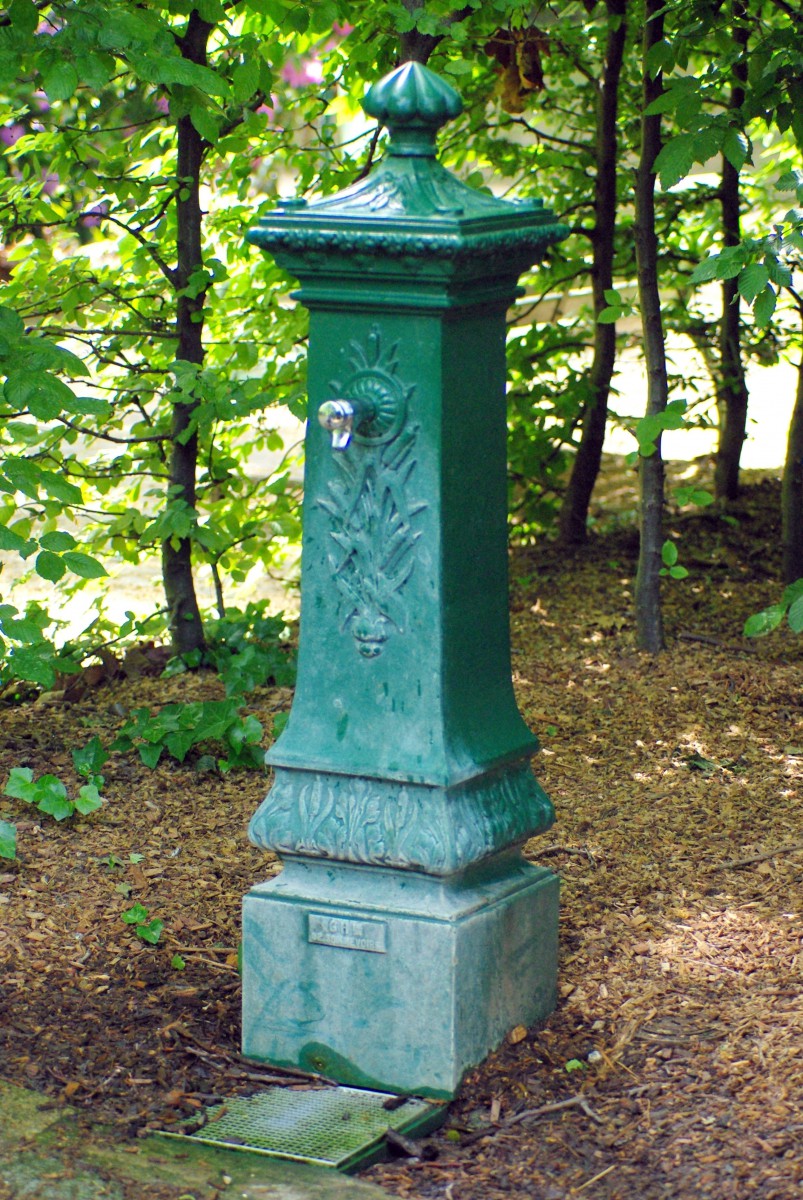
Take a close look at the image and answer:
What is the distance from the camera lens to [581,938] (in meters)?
3.41

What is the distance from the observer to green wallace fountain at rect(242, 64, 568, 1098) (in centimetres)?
268

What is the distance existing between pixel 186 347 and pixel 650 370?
159cm

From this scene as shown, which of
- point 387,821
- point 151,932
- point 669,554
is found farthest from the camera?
point 669,554

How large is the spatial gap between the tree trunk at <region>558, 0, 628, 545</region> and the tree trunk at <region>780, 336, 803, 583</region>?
0.83 m

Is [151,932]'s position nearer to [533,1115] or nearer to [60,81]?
[533,1115]

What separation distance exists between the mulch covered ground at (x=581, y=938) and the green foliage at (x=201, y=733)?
6cm

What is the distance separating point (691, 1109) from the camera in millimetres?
2736

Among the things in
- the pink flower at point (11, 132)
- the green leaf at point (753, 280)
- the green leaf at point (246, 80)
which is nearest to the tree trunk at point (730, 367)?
the green leaf at point (246, 80)

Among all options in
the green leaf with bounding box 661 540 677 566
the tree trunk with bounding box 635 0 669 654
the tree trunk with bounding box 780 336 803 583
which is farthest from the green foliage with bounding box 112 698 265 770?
the tree trunk with bounding box 780 336 803 583

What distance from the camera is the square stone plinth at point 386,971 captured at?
9.22ft

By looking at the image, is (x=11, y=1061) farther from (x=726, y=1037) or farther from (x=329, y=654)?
(x=726, y=1037)

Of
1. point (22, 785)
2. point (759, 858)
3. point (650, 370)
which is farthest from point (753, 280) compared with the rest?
point (22, 785)

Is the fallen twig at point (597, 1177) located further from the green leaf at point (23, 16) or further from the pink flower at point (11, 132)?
the pink flower at point (11, 132)

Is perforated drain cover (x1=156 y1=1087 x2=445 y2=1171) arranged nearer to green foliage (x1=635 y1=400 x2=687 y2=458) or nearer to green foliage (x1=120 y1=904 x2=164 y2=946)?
green foliage (x1=120 y1=904 x2=164 y2=946)
